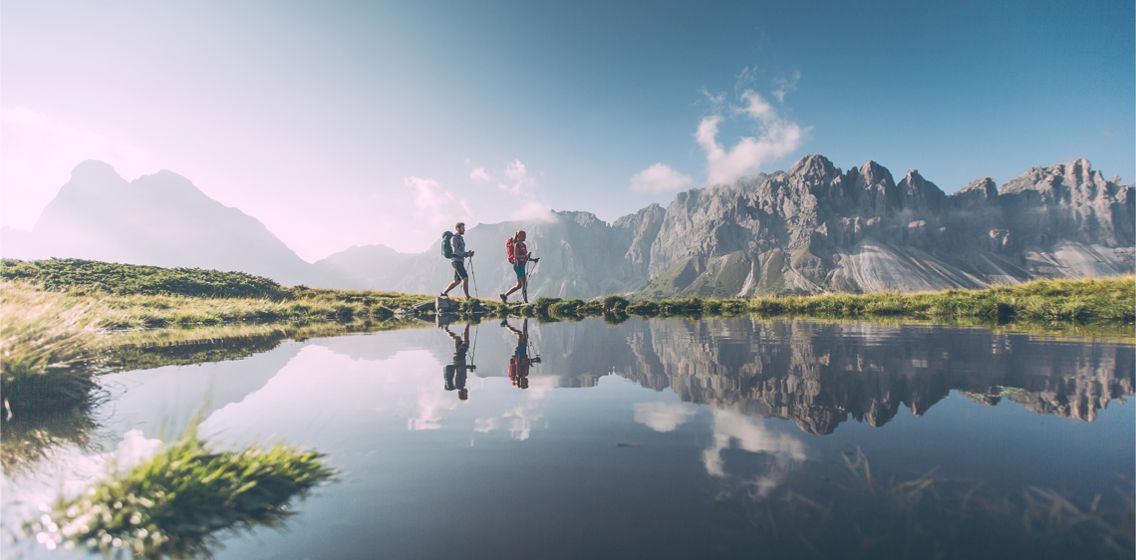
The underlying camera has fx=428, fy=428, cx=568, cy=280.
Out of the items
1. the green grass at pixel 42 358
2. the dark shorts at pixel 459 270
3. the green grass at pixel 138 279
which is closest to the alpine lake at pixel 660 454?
the green grass at pixel 42 358

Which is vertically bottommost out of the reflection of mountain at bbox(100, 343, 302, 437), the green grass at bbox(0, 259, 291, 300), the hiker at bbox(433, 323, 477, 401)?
the reflection of mountain at bbox(100, 343, 302, 437)

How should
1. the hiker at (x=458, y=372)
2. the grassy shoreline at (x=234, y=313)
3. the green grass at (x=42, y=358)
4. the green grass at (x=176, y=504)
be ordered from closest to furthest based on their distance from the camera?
the green grass at (x=176, y=504)
the green grass at (x=42, y=358)
the grassy shoreline at (x=234, y=313)
the hiker at (x=458, y=372)

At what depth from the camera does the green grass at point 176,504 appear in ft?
9.16

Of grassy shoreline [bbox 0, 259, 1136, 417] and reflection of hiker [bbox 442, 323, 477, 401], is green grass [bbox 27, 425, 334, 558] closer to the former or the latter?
reflection of hiker [bbox 442, 323, 477, 401]

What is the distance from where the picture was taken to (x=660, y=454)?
14.7 feet

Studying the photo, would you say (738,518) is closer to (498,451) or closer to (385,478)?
(498,451)

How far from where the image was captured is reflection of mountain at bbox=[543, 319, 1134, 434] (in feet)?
19.4

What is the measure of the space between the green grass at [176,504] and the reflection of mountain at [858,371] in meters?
5.24

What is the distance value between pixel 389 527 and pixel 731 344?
10.7m

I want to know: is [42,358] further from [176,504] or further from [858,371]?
[858,371]

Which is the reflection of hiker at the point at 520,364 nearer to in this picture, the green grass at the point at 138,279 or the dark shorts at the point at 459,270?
the dark shorts at the point at 459,270

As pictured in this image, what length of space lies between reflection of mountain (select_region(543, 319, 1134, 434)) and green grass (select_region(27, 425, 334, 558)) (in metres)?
5.24

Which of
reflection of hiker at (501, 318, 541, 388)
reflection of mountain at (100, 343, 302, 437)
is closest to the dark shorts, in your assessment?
reflection of hiker at (501, 318, 541, 388)

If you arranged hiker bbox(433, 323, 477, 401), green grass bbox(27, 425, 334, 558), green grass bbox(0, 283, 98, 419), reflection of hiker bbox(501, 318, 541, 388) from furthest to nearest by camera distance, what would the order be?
reflection of hiker bbox(501, 318, 541, 388)
hiker bbox(433, 323, 477, 401)
green grass bbox(0, 283, 98, 419)
green grass bbox(27, 425, 334, 558)
